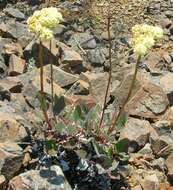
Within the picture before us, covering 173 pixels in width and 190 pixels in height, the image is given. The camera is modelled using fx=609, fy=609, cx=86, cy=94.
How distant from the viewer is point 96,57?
8.30 m

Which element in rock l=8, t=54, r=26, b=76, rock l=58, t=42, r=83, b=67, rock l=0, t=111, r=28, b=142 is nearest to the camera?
rock l=0, t=111, r=28, b=142

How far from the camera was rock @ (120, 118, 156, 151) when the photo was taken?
6.11 metres

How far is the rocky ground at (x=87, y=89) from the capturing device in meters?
5.39

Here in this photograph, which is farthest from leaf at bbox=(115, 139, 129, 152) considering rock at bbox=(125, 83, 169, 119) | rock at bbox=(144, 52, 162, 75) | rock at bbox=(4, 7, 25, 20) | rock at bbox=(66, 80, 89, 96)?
rock at bbox=(4, 7, 25, 20)

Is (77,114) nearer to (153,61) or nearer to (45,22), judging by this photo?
(45,22)

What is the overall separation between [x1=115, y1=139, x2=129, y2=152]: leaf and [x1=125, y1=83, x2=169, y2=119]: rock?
1.37 meters

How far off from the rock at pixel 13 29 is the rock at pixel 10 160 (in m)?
3.28

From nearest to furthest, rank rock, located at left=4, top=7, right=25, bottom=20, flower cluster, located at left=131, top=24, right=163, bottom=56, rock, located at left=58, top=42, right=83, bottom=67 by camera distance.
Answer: flower cluster, located at left=131, top=24, right=163, bottom=56
rock, located at left=58, top=42, right=83, bottom=67
rock, located at left=4, top=7, right=25, bottom=20

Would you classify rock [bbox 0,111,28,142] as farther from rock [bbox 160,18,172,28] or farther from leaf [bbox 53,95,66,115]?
rock [bbox 160,18,172,28]

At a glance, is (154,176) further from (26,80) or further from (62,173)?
(26,80)

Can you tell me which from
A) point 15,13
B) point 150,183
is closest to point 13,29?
point 15,13

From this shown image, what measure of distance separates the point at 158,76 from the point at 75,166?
2.85m

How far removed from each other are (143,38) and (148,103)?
2207mm

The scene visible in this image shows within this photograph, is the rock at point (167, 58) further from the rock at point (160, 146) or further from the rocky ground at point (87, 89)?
the rock at point (160, 146)
